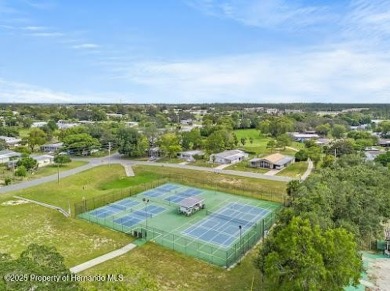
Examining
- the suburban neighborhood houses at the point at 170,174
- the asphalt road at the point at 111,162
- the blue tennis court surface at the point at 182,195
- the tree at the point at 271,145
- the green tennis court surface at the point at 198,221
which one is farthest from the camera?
the tree at the point at 271,145

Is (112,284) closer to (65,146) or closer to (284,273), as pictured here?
(284,273)

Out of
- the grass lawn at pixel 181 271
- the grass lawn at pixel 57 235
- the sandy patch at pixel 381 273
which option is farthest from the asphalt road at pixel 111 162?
the grass lawn at pixel 181 271

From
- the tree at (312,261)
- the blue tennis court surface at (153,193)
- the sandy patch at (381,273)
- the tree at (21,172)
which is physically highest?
the tree at (312,261)

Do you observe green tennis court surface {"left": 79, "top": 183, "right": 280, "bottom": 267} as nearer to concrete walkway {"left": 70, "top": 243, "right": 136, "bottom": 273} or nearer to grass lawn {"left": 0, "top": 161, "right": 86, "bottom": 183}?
concrete walkway {"left": 70, "top": 243, "right": 136, "bottom": 273}

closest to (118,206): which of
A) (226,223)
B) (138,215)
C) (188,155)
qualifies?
(138,215)

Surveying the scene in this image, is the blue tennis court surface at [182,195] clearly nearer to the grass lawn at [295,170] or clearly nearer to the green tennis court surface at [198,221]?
the green tennis court surface at [198,221]

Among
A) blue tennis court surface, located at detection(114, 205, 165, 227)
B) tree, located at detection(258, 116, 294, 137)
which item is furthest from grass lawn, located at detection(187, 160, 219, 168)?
tree, located at detection(258, 116, 294, 137)
